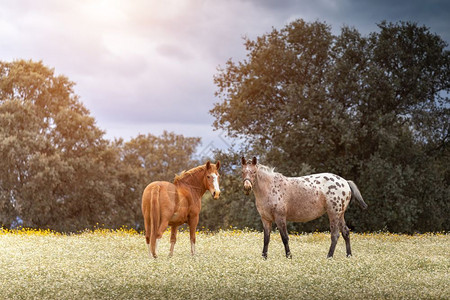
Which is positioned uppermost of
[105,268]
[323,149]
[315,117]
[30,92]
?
[30,92]

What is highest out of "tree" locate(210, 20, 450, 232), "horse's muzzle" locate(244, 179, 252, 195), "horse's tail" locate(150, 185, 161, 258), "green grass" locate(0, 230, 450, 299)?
"tree" locate(210, 20, 450, 232)

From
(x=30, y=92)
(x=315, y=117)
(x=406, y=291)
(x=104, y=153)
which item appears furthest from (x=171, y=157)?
(x=406, y=291)

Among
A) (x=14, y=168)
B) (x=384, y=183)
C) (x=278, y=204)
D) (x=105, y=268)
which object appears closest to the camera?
(x=105, y=268)

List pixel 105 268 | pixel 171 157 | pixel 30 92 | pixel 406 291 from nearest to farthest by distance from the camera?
pixel 406 291, pixel 105 268, pixel 30 92, pixel 171 157

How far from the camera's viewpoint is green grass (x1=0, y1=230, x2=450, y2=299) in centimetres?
1016

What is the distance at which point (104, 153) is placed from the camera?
40875 millimetres

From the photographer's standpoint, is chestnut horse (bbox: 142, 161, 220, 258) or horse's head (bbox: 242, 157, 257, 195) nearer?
chestnut horse (bbox: 142, 161, 220, 258)

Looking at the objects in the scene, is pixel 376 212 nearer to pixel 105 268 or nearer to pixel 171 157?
pixel 105 268

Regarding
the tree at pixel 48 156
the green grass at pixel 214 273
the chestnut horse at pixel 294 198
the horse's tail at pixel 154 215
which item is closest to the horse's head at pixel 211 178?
the chestnut horse at pixel 294 198

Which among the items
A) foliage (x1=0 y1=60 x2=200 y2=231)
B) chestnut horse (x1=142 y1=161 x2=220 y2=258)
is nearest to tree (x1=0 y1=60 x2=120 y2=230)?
foliage (x1=0 y1=60 x2=200 y2=231)

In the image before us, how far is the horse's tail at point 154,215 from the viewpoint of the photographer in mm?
13266

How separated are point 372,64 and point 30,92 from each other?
Result: 86.8ft

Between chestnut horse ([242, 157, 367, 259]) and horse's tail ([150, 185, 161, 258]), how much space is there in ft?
9.63

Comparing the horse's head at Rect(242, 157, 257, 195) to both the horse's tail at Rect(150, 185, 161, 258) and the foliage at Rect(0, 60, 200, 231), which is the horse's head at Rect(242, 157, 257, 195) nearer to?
the horse's tail at Rect(150, 185, 161, 258)
